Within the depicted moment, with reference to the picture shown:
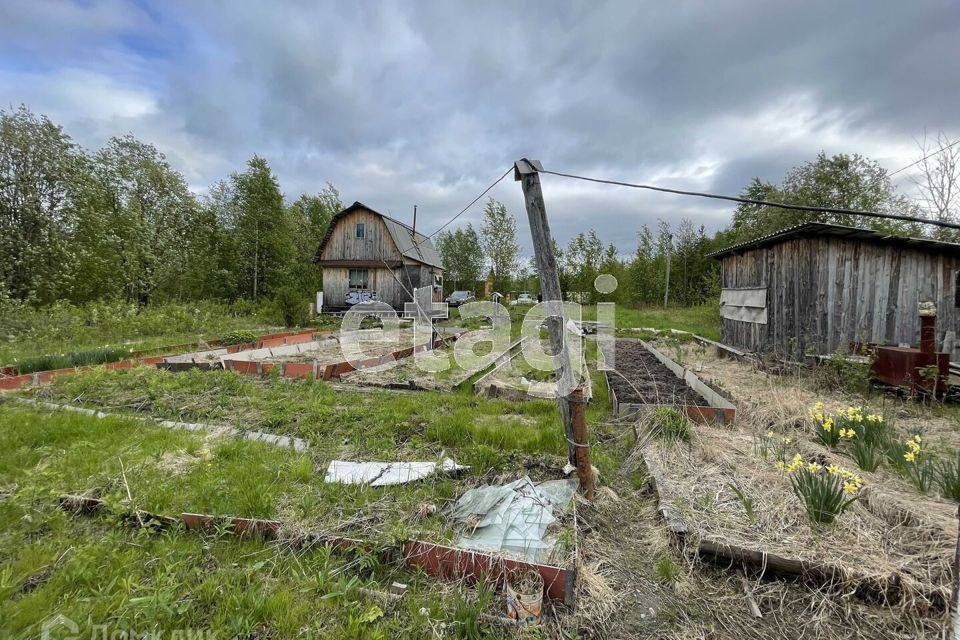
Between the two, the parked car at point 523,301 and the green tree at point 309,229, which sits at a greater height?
the green tree at point 309,229

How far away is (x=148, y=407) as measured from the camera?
14.0ft

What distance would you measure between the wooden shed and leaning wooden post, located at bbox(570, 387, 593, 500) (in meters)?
5.64

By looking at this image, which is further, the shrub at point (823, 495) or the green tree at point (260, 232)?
the green tree at point (260, 232)

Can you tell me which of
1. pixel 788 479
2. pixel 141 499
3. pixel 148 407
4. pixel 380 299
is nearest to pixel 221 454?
pixel 141 499

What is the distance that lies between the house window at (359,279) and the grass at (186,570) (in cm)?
1478

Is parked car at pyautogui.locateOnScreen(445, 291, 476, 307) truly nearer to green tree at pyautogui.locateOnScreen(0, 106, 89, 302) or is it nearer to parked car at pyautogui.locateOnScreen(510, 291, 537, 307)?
parked car at pyautogui.locateOnScreen(510, 291, 537, 307)

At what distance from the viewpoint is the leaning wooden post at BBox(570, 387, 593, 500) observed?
2.48 meters

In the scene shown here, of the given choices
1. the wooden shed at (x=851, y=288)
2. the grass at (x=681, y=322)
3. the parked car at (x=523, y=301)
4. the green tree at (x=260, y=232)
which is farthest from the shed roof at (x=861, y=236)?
the green tree at (x=260, y=232)

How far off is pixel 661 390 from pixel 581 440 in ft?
10.7

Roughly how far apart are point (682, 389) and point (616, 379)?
1028 mm

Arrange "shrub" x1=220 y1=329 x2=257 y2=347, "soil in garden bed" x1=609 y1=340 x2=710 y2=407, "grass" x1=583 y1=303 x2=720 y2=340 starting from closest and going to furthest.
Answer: "soil in garden bed" x1=609 y1=340 x2=710 y2=407, "shrub" x1=220 y1=329 x2=257 y2=347, "grass" x1=583 y1=303 x2=720 y2=340

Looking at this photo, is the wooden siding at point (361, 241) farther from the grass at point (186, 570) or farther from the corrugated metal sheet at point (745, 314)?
the grass at point (186, 570)

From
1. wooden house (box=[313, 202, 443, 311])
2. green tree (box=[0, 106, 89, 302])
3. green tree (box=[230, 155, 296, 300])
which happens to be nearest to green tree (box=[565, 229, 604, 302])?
wooden house (box=[313, 202, 443, 311])

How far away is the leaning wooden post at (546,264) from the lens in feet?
8.45
